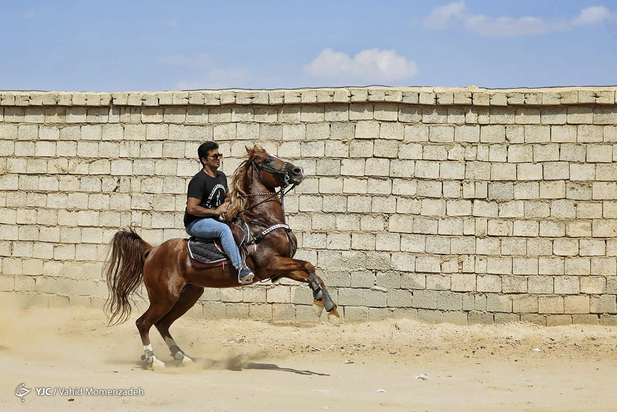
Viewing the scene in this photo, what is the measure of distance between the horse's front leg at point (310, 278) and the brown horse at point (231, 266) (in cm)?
1

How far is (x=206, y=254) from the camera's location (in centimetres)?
846

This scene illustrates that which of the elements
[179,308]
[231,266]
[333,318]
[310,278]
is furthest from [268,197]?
[179,308]

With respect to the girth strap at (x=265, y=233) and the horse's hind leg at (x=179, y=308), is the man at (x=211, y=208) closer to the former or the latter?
the girth strap at (x=265, y=233)

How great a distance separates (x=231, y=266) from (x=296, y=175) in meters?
1.24

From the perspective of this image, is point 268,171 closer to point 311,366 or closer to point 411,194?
point 311,366

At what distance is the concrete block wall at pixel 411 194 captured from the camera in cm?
1054

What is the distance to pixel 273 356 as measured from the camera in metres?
9.77

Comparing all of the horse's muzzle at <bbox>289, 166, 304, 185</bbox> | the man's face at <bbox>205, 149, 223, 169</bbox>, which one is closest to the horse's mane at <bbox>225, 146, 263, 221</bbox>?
the man's face at <bbox>205, 149, 223, 169</bbox>

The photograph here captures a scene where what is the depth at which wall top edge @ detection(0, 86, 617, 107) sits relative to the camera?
10.6 metres

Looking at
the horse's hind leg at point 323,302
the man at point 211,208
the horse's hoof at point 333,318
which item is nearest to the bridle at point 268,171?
the man at point 211,208

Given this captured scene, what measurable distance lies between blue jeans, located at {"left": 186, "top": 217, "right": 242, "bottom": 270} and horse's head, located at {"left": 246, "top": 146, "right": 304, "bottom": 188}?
0.72 m

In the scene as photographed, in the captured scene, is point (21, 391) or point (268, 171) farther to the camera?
point (268, 171)

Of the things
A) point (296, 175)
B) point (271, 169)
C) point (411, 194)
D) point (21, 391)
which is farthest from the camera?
point (411, 194)

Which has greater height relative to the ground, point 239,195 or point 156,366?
point 239,195
